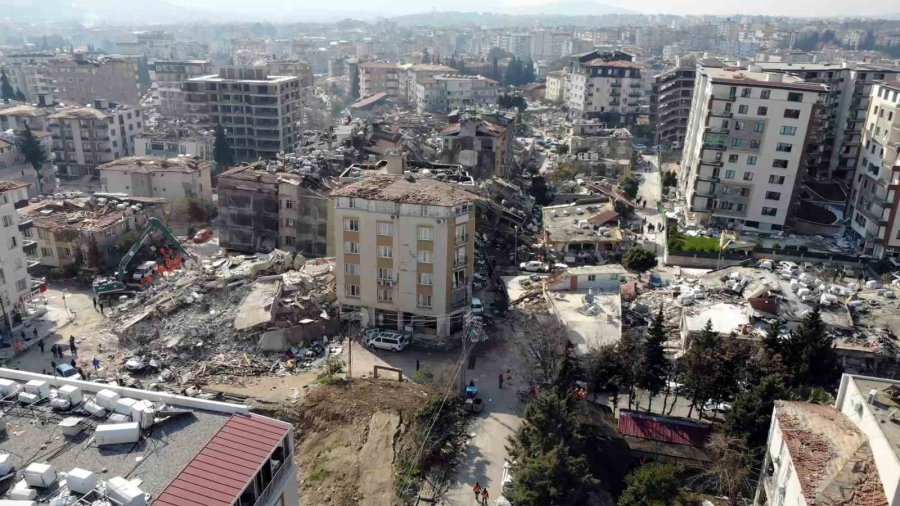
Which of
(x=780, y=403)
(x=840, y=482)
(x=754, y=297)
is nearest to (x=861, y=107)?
(x=754, y=297)

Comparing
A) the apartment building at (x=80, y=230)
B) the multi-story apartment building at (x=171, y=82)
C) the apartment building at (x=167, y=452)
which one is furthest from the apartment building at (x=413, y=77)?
the apartment building at (x=167, y=452)

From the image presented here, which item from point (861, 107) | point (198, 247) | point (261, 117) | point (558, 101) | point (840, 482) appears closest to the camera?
point (840, 482)

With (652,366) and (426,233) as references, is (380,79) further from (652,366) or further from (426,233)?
(652,366)

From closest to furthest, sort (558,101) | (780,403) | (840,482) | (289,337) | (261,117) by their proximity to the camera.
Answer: (840,482) < (780,403) < (289,337) < (261,117) < (558,101)

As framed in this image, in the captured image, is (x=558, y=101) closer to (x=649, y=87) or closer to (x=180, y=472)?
(x=649, y=87)

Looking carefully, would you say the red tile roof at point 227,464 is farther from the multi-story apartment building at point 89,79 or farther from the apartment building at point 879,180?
the multi-story apartment building at point 89,79

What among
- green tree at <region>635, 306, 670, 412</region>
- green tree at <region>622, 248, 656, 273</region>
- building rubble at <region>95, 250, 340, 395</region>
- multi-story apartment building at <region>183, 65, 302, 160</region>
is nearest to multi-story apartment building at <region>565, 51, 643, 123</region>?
multi-story apartment building at <region>183, 65, 302, 160</region>

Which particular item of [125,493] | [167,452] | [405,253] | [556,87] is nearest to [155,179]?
[405,253]

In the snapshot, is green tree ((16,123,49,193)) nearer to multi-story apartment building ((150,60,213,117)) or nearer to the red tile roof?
multi-story apartment building ((150,60,213,117))
